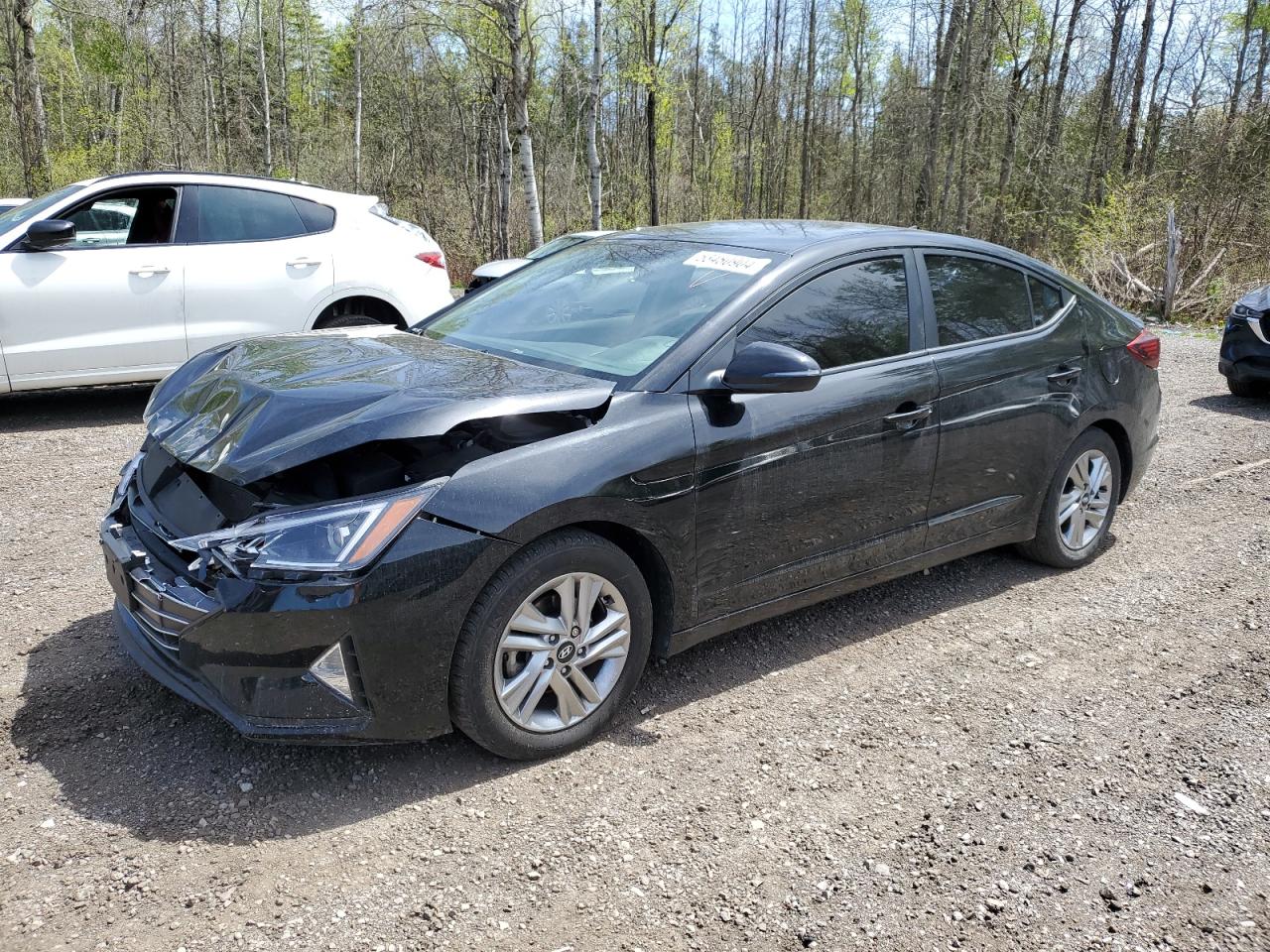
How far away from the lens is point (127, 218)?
23.4 feet

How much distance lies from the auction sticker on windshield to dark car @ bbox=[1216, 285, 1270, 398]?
6.92 meters

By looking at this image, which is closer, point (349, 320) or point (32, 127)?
→ point (349, 320)

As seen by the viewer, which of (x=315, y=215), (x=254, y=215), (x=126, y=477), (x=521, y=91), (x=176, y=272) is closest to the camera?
(x=126, y=477)

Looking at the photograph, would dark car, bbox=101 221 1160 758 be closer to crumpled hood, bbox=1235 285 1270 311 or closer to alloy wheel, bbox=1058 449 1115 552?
alloy wheel, bbox=1058 449 1115 552

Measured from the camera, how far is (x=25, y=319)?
263 inches

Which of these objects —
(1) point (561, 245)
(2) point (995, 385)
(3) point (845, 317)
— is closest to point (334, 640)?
(3) point (845, 317)

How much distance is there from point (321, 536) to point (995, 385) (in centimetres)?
286

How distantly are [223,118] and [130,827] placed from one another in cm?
3451

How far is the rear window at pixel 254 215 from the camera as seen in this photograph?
7324 mm

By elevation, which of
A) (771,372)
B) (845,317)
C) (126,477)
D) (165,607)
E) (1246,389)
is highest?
(845,317)

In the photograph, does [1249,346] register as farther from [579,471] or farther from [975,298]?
[579,471]

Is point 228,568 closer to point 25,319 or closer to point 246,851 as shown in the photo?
point 246,851

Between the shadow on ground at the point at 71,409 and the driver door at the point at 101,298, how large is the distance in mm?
342

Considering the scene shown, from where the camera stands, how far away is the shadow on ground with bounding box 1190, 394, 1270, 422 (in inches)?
335
